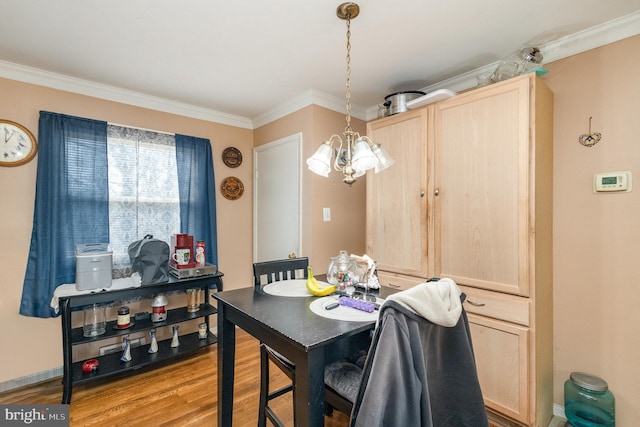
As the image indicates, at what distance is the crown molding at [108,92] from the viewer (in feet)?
7.06

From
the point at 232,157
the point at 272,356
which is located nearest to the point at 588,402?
the point at 272,356

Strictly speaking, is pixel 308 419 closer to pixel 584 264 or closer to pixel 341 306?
pixel 341 306

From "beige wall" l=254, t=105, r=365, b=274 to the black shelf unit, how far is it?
0.97 meters

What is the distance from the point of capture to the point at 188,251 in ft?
8.50

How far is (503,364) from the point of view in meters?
1.71

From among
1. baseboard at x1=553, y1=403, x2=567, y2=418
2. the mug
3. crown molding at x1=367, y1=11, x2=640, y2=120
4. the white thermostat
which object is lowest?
baseboard at x1=553, y1=403, x2=567, y2=418

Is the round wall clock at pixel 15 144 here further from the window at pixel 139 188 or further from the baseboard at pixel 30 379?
the baseboard at pixel 30 379

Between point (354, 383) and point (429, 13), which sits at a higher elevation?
point (429, 13)

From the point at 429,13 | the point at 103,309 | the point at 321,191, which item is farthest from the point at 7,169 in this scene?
the point at 429,13

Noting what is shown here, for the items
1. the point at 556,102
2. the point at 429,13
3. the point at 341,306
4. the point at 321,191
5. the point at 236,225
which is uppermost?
the point at 429,13

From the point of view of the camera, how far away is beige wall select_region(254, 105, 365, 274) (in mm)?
2639

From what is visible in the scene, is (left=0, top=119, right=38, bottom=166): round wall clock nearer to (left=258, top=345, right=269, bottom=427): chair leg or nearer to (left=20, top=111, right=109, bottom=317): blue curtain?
(left=20, top=111, right=109, bottom=317): blue curtain

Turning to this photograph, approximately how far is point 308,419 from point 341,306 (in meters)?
A: 0.46

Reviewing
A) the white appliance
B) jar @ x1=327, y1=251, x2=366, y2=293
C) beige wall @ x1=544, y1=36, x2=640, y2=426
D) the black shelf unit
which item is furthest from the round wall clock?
beige wall @ x1=544, y1=36, x2=640, y2=426
